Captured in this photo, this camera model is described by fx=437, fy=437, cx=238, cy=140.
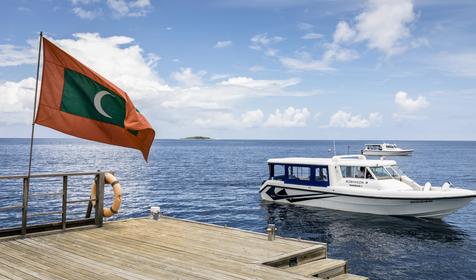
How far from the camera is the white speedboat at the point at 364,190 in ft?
80.5

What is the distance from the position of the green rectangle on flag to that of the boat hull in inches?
745

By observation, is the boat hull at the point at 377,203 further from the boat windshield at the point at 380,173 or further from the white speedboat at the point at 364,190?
the boat windshield at the point at 380,173

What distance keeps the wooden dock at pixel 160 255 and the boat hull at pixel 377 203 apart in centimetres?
1612

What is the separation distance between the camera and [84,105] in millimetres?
10664

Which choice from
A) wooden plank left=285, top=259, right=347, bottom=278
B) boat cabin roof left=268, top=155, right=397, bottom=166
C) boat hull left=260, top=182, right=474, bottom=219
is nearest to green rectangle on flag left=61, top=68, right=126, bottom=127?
wooden plank left=285, top=259, right=347, bottom=278

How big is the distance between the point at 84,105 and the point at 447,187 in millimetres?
21247

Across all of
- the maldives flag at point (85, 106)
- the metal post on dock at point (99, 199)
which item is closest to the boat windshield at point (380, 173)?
the metal post on dock at point (99, 199)

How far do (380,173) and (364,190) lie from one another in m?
1.60

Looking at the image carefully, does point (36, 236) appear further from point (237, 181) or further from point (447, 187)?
point (237, 181)

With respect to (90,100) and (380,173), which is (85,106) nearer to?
(90,100)

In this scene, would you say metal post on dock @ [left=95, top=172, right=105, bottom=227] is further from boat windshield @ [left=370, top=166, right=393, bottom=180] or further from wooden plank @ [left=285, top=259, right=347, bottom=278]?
boat windshield @ [left=370, top=166, right=393, bottom=180]

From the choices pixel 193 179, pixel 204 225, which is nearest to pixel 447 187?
pixel 204 225

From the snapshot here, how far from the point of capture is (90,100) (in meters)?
10.7

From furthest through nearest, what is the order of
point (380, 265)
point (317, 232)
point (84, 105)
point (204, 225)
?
point (317, 232) < point (380, 265) < point (204, 225) < point (84, 105)
